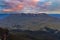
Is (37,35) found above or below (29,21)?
below

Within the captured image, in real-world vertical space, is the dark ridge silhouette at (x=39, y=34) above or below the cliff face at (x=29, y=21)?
below

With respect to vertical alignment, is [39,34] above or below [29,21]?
below

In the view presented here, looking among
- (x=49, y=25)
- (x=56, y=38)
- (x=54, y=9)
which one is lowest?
(x=56, y=38)

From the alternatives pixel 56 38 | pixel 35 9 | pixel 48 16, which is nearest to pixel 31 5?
pixel 35 9

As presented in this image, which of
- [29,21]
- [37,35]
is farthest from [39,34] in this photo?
→ [29,21]

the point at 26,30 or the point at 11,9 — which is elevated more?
the point at 11,9

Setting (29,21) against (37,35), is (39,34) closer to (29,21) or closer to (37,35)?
(37,35)

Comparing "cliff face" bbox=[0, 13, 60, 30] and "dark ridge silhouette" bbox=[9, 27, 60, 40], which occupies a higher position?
"cliff face" bbox=[0, 13, 60, 30]

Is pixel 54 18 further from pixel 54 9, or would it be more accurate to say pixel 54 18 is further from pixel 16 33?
pixel 16 33
